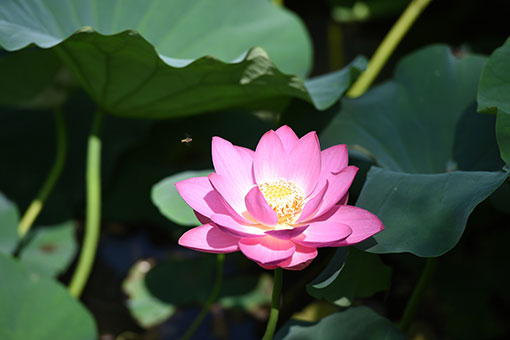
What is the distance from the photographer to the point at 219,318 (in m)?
1.59

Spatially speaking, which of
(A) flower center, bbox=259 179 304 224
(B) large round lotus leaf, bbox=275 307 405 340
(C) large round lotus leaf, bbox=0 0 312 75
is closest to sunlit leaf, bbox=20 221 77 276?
(C) large round lotus leaf, bbox=0 0 312 75

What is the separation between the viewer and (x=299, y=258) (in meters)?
0.67

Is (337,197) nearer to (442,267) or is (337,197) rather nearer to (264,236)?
(264,236)

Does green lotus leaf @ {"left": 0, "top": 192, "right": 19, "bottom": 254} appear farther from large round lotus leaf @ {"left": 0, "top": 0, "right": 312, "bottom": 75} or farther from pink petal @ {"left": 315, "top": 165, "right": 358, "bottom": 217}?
pink petal @ {"left": 315, "top": 165, "right": 358, "bottom": 217}

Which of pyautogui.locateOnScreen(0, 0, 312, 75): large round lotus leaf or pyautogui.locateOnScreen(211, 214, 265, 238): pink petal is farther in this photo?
pyautogui.locateOnScreen(0, 0, 312, 75): large round lotus leaf

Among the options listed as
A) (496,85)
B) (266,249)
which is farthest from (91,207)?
(496,85)

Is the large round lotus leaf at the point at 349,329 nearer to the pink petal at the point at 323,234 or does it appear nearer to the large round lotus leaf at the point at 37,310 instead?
the pink petal at the point at 323,234

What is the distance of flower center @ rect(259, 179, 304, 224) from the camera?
0.73 m

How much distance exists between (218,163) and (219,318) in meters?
0.98

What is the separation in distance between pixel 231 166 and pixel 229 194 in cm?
5

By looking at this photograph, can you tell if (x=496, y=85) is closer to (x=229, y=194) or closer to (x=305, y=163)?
(x=305, y=163)

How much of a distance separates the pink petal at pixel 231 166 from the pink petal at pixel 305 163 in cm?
7

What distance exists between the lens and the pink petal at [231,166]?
29.5 inches

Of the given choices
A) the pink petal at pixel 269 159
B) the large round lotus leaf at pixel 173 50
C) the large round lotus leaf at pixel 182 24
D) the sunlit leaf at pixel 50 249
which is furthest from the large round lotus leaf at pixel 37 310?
the pink petal at pixel 269 159
